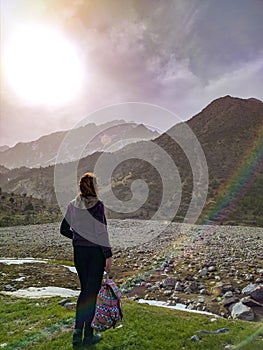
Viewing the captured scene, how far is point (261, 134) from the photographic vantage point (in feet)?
460

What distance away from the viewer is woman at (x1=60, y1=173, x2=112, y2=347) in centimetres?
732

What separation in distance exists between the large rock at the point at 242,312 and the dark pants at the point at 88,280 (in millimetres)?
5951

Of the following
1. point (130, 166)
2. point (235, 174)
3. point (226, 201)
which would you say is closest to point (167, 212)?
point (226, 201)

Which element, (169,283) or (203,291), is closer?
(203,291)

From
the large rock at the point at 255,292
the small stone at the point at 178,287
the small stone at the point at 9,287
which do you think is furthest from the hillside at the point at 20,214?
the large rock at the point at 255,292

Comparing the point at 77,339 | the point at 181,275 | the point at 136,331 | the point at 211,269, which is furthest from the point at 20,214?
the point at 77,339

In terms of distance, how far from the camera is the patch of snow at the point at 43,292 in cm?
1420

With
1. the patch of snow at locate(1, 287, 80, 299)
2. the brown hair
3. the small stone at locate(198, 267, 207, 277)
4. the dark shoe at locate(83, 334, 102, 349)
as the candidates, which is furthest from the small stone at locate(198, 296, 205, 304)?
the brown hair

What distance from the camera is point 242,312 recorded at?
11484 mm

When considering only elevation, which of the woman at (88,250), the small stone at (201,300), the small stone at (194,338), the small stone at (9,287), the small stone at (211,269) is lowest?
the small stone at (9,287)

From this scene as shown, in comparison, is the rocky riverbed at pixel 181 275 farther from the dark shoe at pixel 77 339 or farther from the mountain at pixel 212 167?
the mountain at pixel 212 167

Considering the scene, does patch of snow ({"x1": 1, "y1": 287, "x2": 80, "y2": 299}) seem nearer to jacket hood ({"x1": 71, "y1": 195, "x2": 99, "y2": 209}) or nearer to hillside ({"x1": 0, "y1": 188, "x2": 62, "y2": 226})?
jacket hood ({"x1": 71, "y1": 195, "x2": 99, "y2": 209})

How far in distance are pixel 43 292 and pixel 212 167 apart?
110915 millimetres

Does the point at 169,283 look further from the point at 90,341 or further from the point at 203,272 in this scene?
the point at 90,341
